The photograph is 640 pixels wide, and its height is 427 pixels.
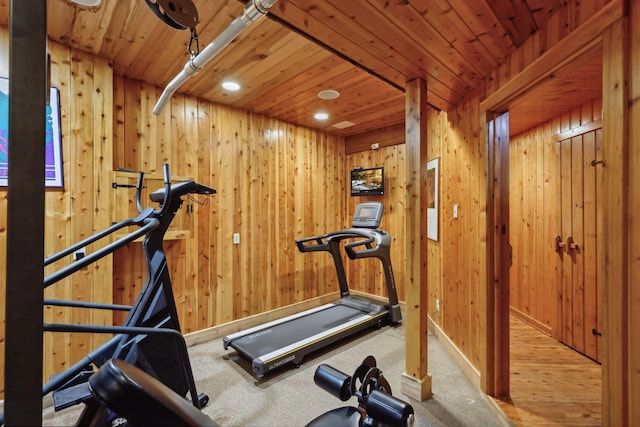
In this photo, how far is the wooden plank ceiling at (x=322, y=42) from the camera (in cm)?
160

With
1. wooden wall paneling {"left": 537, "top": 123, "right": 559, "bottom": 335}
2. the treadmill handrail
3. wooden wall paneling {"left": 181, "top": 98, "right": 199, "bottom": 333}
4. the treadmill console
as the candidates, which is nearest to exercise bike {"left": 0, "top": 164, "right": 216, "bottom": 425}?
wooden wall paneling {"left": 181, "top": 98, "right": 199, "bottom": 333}

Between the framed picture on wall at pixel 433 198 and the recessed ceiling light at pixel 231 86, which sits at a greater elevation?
the recessed ceiling light at pixel 231 86

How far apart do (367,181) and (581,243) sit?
2656 millimetres

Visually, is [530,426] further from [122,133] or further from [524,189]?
[122,133]

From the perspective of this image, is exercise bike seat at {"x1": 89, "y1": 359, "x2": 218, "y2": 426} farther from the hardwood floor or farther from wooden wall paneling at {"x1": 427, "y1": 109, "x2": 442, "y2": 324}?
wooden wall paneling at {"x1": 427, "y1": 109, "x2": 442, "y2": 324}

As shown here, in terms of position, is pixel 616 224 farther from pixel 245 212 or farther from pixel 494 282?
pixel 245 212

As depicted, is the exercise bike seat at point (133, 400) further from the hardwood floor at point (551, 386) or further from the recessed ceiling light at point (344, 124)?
the recessed ceiling light at point (344, 124)

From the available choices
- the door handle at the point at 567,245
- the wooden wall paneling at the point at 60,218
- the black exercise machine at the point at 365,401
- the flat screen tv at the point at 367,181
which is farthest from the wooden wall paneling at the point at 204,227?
the door handle at the point at 567,245

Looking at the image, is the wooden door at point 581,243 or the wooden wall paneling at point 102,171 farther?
the wooden door at point 581,243

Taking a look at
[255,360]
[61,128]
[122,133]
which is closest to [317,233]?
[255,360]

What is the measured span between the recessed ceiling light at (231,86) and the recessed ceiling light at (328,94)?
86 centimetres

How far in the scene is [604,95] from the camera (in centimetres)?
131

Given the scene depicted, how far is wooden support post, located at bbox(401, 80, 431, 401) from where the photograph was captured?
87.8 inches

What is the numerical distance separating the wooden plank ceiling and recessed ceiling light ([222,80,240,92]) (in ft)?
0.26
